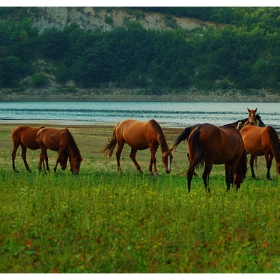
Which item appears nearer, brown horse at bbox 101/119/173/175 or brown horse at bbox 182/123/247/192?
brown horse at bbox 182/123/247/192

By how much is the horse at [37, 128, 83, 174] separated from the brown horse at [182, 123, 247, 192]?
190 inches

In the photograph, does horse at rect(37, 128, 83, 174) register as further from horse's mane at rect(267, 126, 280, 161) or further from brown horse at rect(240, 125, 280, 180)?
horse's mane at rect(267, 126, 280, 161)

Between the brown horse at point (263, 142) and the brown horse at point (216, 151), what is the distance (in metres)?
3.07

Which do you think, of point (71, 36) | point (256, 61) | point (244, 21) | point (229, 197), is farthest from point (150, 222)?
point (71, 36)

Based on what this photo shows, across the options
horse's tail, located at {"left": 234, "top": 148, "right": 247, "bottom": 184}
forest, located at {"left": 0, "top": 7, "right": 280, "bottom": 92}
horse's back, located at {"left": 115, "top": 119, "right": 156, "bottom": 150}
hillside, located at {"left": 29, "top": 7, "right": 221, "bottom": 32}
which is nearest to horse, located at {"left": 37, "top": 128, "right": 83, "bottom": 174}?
horse's back, located at {"left": 115, "top": 119, "right": 156, "bottom": 150}

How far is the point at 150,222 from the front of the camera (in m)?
10.1

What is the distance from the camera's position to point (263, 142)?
17.4 meters

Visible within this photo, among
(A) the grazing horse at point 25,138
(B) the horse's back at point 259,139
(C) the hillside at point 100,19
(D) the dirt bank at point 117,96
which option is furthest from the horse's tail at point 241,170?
(C) the hillside at point 100,19

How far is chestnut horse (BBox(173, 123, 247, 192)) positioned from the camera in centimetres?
1299

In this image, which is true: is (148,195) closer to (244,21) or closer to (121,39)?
(244,21)

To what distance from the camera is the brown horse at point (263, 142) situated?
Result: 16875 millimetres

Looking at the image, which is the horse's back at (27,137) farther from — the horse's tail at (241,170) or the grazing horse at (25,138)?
the horse's tail at (241,170)

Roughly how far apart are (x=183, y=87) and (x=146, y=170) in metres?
74.5

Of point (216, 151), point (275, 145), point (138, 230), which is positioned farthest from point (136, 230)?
point (275, 145)
